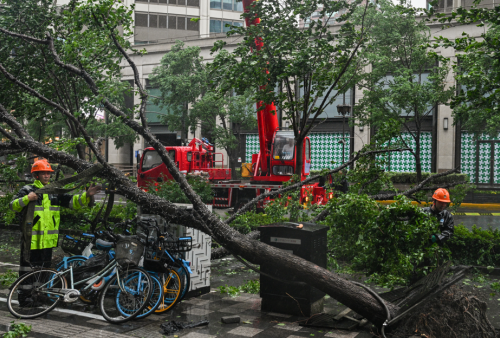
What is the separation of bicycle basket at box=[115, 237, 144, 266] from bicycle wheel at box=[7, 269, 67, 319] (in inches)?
31.4

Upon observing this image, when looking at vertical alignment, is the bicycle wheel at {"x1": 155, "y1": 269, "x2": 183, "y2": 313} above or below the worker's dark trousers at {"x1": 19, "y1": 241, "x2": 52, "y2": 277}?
below

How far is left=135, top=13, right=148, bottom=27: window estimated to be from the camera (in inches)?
1639

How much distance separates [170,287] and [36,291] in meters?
1.67

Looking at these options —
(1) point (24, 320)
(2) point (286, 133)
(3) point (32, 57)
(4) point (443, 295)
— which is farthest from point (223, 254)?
(2) point (286, 133)

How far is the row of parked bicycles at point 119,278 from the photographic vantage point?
5.73m

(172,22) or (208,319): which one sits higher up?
(172,22)

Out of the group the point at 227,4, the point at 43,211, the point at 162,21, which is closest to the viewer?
the point at 43,211

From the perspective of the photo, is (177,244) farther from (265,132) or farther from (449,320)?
(265,132)

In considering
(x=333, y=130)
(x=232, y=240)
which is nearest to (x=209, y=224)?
(x=232, y=240)

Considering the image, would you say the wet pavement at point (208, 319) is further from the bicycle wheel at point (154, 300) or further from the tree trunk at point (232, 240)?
the tree trunk at point (232, 240)

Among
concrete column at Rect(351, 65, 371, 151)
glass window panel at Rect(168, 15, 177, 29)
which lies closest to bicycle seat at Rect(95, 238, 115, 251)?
concrete column at Rect(351, 65, 371, 151)

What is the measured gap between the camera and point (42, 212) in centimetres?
633

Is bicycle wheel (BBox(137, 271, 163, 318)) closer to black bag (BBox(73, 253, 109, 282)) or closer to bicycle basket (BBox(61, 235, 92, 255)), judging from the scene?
black bag (BBox(73, 253, 109, 282))

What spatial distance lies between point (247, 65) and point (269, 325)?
5.50 metres
